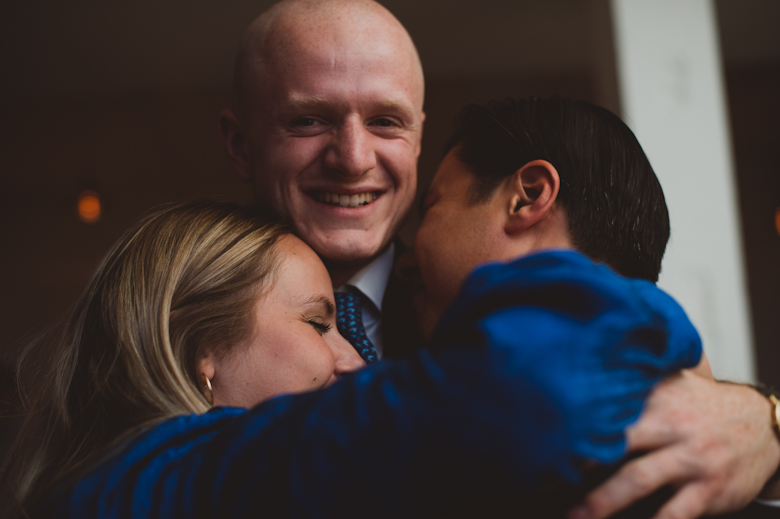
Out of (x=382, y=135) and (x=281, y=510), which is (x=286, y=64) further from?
(x=281, y=510)

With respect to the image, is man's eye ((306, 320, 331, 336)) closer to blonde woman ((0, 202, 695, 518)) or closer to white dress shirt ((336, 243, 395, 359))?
blonde woman ((0, 202, 695, 518))

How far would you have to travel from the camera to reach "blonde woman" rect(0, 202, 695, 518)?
519mm

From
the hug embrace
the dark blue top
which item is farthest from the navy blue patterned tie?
the dark blue top

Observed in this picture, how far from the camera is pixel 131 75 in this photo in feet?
13.0

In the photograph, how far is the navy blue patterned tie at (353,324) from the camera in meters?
1.19

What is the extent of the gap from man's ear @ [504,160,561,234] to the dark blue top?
45 centimetres

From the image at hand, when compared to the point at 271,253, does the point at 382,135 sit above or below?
above

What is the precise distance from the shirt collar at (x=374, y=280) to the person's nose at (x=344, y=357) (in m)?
0.21

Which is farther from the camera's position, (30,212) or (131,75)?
(30,212)

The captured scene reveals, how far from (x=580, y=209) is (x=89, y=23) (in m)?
3.38

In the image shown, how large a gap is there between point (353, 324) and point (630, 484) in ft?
2.26

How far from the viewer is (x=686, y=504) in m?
0.69

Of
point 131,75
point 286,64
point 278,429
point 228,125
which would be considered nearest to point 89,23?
point 131,75

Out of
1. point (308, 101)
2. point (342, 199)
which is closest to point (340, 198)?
point (342, 199)
